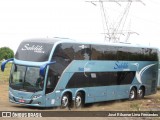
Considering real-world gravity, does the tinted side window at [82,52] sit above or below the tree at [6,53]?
above

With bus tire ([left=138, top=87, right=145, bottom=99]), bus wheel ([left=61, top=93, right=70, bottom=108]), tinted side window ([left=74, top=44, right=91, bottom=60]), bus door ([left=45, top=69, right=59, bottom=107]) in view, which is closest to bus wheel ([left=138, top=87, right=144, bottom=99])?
bus tire ([left=138, top=87, right=145, bottom=99])

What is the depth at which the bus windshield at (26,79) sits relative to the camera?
19078mm

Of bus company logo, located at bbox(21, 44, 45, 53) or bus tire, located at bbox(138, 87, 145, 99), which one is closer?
bus company logo, located at bbox(21, 44, 45, 53)

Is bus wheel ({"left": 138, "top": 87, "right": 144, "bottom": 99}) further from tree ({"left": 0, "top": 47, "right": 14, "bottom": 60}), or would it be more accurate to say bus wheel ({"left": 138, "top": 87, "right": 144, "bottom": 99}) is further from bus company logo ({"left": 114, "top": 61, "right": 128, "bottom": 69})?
tree ({"left": 0, "top": 47, "right": 14, "bottom": 60})

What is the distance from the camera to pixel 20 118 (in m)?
14.6

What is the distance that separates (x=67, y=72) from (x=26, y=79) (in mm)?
2061

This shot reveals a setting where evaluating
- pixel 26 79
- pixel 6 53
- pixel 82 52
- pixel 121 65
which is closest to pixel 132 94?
pixel 121 65

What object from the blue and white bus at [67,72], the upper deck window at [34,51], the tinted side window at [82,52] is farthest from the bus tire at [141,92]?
the upper deck window at [34,51]

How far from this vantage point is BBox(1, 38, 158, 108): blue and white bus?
19219mm

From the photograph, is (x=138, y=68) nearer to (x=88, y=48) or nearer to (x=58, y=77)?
(x=88, y=48)

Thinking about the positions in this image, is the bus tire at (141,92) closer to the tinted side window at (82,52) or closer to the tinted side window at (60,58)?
the tinted side window at (82,52)

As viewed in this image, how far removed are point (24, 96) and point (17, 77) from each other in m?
1.06

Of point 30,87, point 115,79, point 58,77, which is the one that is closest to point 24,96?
point 30,87

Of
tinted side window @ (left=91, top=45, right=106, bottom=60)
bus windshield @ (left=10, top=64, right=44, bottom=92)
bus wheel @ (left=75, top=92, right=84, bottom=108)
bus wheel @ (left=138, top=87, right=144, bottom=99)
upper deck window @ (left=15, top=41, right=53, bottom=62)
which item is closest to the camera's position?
bus windshield @ (left=10, top=64, right=44, bottom=92)
